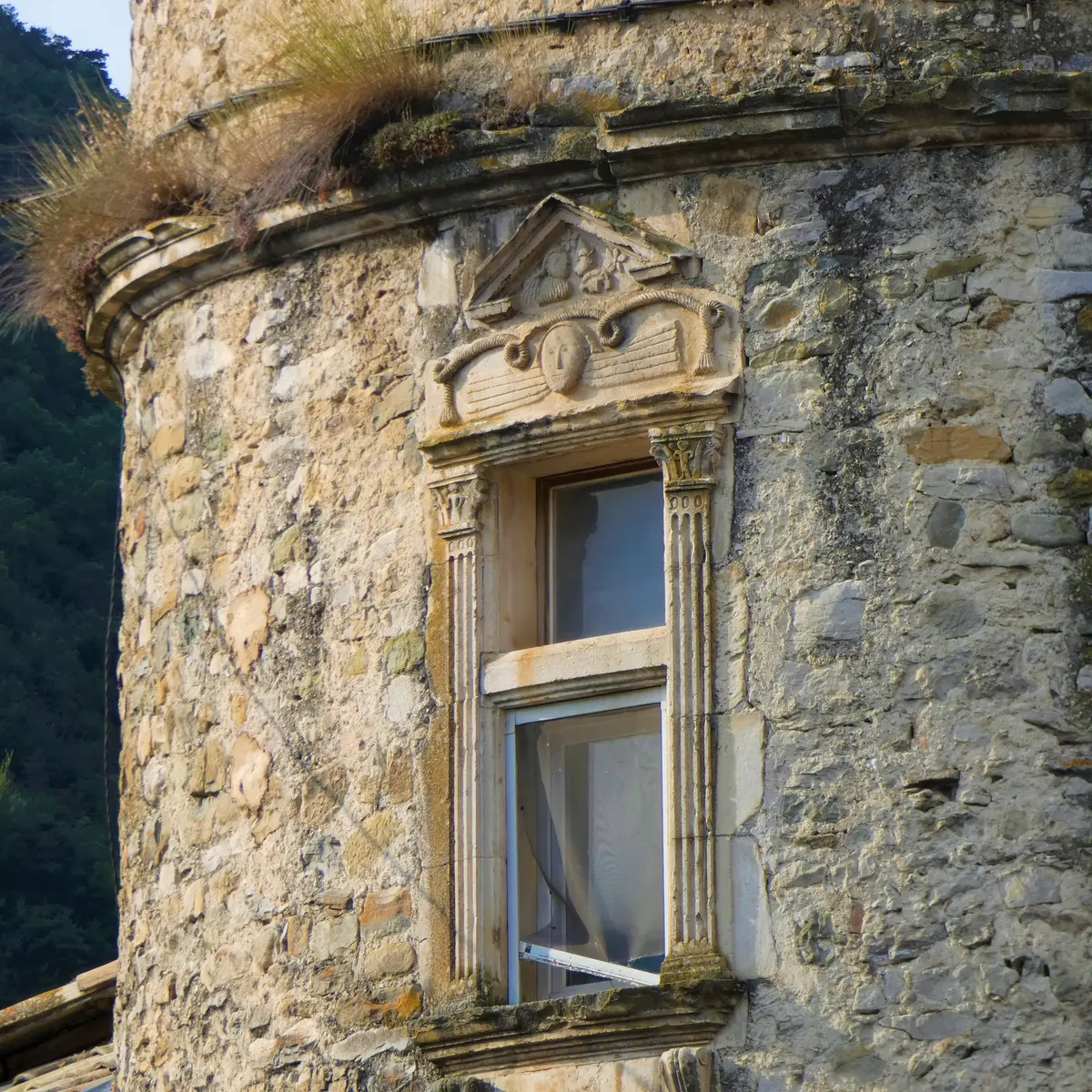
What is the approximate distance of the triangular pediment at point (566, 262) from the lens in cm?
754

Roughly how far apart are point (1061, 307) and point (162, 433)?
318 centimetres

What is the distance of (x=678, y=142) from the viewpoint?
24.5 feet

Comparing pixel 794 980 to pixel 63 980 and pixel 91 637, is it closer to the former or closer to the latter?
pixel 63 980

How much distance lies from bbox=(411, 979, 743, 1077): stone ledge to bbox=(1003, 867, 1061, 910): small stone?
30.7 inches

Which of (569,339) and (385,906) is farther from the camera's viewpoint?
(569,339)

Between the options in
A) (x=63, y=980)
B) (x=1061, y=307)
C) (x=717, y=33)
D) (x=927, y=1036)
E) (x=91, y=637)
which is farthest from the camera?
(x=91, y=637)

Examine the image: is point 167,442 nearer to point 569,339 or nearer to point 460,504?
point 460,504

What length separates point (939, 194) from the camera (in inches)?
289

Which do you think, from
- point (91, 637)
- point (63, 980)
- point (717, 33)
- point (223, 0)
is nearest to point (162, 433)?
point (223, 0)

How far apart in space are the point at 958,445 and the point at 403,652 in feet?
5.93

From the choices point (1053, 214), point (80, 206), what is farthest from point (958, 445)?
point (80, 206)

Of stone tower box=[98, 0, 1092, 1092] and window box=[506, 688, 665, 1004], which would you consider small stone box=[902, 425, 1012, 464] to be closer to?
stone tower box=[98, 0, 1092, 1092]

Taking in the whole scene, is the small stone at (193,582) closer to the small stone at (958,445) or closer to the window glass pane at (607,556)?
the window glass pane at (607,556)

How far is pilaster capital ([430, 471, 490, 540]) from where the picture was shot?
7605 millimetres
